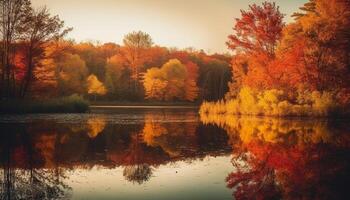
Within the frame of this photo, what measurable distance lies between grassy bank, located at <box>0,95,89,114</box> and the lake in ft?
51.7

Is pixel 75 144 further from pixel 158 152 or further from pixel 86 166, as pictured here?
pixel 86 166

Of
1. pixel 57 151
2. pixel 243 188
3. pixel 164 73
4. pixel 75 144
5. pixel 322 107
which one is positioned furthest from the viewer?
pixel 164 73

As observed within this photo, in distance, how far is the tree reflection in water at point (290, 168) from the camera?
8727mm

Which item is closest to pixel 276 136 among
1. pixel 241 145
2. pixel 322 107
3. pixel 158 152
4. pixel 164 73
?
pixel 241 145

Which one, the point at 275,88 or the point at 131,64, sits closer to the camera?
the point at 275,88

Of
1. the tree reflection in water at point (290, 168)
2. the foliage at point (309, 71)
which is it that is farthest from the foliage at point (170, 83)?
the tree reflection in water at point (290, 168)

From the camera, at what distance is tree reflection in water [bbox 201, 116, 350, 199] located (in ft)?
28.6

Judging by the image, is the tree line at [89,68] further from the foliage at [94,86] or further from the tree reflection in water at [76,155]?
the tree reflection in water at [76,155]

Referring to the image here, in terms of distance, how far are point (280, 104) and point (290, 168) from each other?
22907mm

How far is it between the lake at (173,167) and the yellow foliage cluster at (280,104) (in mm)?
13582

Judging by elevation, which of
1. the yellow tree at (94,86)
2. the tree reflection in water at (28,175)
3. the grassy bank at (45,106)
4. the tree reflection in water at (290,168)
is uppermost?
the yellow tree at (94,86)

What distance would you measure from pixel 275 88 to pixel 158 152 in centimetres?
2322

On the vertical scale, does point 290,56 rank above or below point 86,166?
above

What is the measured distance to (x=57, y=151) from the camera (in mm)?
14125
